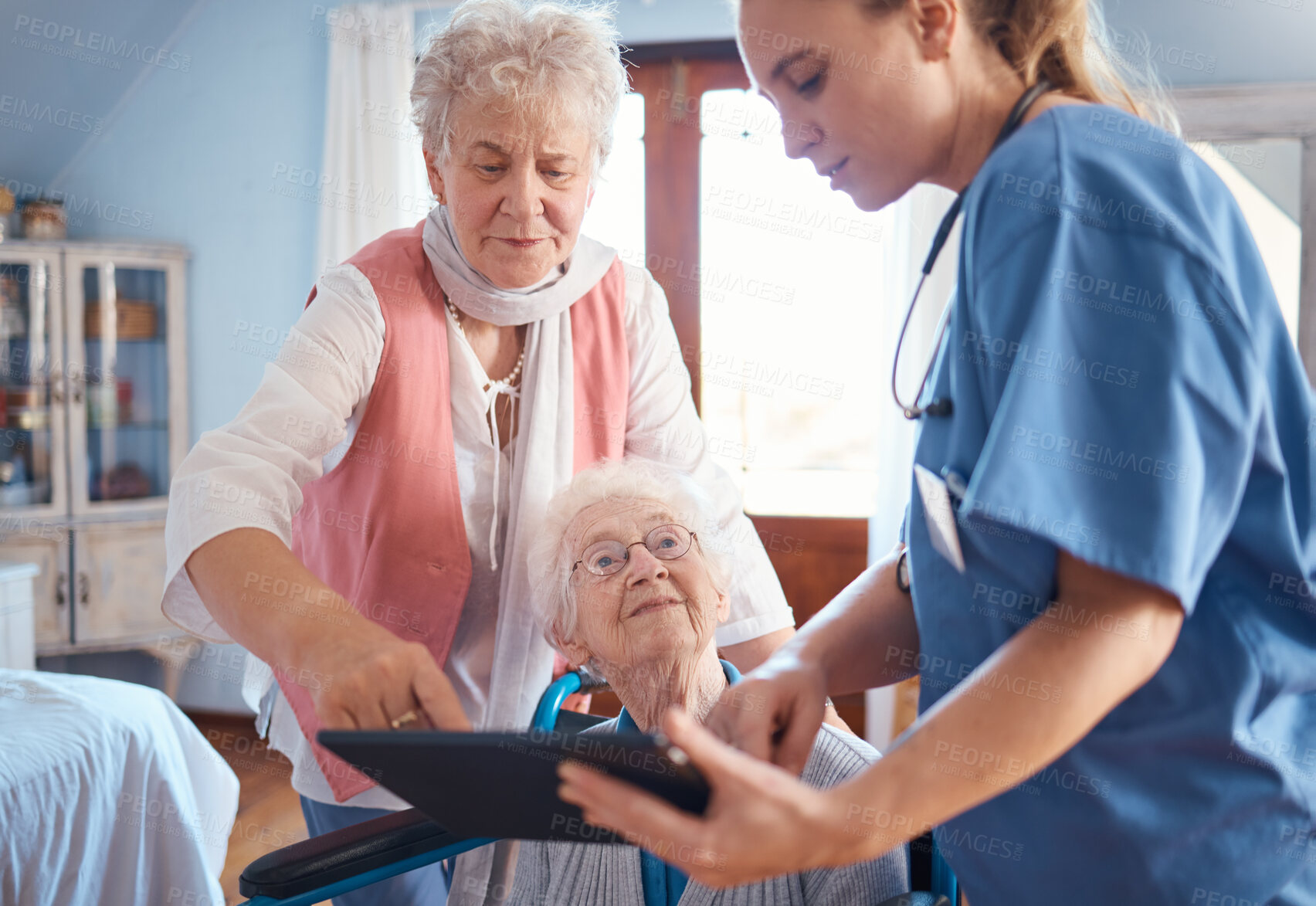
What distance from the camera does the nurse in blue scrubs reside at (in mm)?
542

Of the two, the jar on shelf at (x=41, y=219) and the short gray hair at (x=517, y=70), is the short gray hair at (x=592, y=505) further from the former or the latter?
the jar on shelf at (x=41, y=219)

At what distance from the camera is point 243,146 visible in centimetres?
402

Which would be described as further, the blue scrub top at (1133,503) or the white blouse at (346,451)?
the white blouse at (346,451)

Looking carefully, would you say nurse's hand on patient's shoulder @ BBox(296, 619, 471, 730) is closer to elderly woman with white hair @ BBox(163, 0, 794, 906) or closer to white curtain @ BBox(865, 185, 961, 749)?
elderly woman with white hair @ BBox(163, 0, 794, 906)

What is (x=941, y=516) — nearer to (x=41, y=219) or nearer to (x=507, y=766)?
(x=507, y=766)

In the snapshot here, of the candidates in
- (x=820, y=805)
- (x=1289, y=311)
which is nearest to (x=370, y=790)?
(x=820, y=805)

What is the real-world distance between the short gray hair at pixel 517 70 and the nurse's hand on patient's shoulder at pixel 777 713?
0.82 m

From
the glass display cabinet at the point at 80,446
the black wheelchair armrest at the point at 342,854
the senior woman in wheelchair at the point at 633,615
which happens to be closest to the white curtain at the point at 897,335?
the senior woman in wheelchair at the point at 633,615

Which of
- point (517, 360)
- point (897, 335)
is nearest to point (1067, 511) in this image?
point (517, 360)

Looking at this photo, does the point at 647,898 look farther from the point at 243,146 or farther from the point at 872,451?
the point at 243,146

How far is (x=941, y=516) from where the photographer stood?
0.66 m

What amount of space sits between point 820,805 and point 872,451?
10.7 ft

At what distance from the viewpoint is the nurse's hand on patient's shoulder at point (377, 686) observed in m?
0.80

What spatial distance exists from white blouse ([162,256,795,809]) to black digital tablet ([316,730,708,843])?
385 mm
